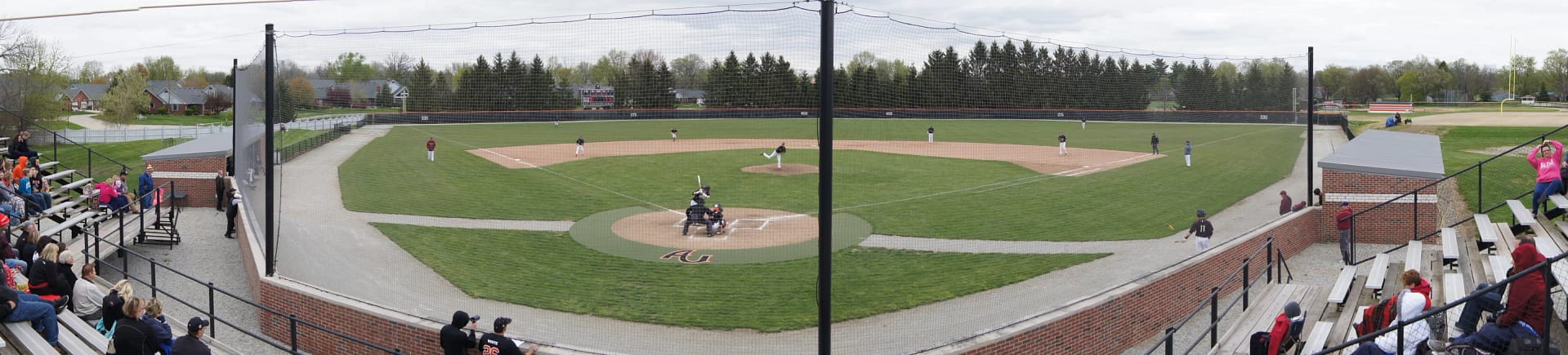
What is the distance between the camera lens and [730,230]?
68.4 feet

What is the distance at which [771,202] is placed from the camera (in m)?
26.0

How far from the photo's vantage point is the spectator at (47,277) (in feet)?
31.3

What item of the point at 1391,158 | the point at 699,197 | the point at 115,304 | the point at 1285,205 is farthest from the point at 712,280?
the point at 1391,158

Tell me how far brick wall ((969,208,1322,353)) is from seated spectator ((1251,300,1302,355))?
1.85 m

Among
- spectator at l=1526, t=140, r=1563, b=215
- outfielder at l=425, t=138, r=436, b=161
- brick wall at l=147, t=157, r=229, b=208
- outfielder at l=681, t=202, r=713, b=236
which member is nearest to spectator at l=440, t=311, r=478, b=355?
outfielder at l=681, t=202, r=713, b=236

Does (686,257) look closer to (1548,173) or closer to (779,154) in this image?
(1548,173)

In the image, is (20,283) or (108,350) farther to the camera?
(20,283)

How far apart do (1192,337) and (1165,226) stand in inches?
416

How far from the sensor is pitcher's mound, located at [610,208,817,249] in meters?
19.4

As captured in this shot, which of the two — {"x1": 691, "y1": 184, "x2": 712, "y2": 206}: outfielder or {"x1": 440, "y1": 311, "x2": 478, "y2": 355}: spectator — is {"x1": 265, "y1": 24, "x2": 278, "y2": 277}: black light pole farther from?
{"x1": 691, "y1": 184, "x2": 712, "y2": 206}: outfielder

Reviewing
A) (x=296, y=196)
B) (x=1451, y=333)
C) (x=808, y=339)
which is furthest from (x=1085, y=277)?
(x=296, y=196)

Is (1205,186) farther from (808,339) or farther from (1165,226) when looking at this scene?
(808,339)

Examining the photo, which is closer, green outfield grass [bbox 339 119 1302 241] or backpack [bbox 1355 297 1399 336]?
backpack [bbox 1355 297 1399 336]

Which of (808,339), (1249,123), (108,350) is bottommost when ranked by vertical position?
(808,339)
